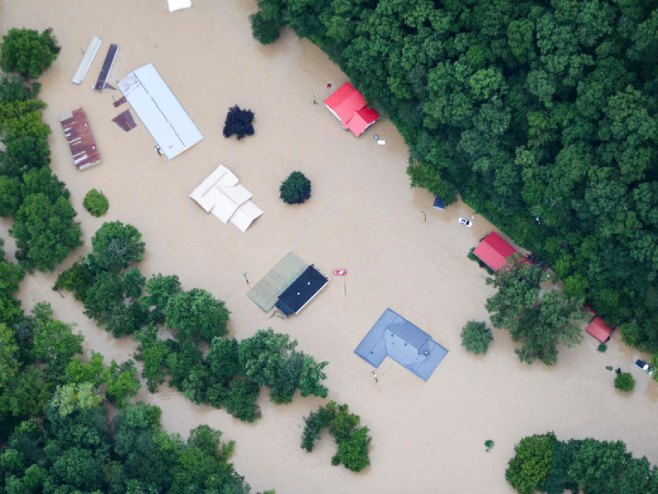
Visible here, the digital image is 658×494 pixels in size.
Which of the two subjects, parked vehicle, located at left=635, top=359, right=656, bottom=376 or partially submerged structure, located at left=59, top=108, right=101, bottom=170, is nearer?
parked vehicle, located at left=635, top=359, right=656, bottom=376

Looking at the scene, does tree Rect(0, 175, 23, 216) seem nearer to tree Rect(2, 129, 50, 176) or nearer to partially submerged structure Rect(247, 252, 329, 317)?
tree Rect(2, 129, 50, 176)

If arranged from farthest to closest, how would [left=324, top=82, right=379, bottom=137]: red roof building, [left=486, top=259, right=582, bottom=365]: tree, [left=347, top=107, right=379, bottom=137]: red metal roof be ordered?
[left=324, top=82, right=379, bottom=137]: red roof building
[left=347, top=107, right=379, bottom=137]: red metal roof
[left=486, top=259, right=582, bottom=365]: tree

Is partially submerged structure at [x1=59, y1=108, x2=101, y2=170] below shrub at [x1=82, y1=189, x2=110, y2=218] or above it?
above

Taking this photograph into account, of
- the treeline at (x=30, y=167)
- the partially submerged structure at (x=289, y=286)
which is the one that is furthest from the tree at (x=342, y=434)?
the treeline at (x=30, y=167)

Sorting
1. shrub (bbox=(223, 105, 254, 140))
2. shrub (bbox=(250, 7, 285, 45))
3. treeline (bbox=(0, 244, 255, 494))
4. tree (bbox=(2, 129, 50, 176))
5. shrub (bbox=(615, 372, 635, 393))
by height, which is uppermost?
shrub (bbox=(250, 7, 285, 45))

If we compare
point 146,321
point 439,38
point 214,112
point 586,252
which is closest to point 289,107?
point 214,112

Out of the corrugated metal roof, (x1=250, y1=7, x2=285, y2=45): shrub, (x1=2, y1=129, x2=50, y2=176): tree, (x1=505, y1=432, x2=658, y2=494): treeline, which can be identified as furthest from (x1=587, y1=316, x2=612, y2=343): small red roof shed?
(x1=2, y1=129, x2=50, y2=176): tree

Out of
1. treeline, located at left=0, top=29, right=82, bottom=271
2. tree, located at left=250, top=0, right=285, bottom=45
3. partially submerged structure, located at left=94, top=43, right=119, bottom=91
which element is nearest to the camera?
treeline, located at left=0, top=29, right=82, bottom=271
